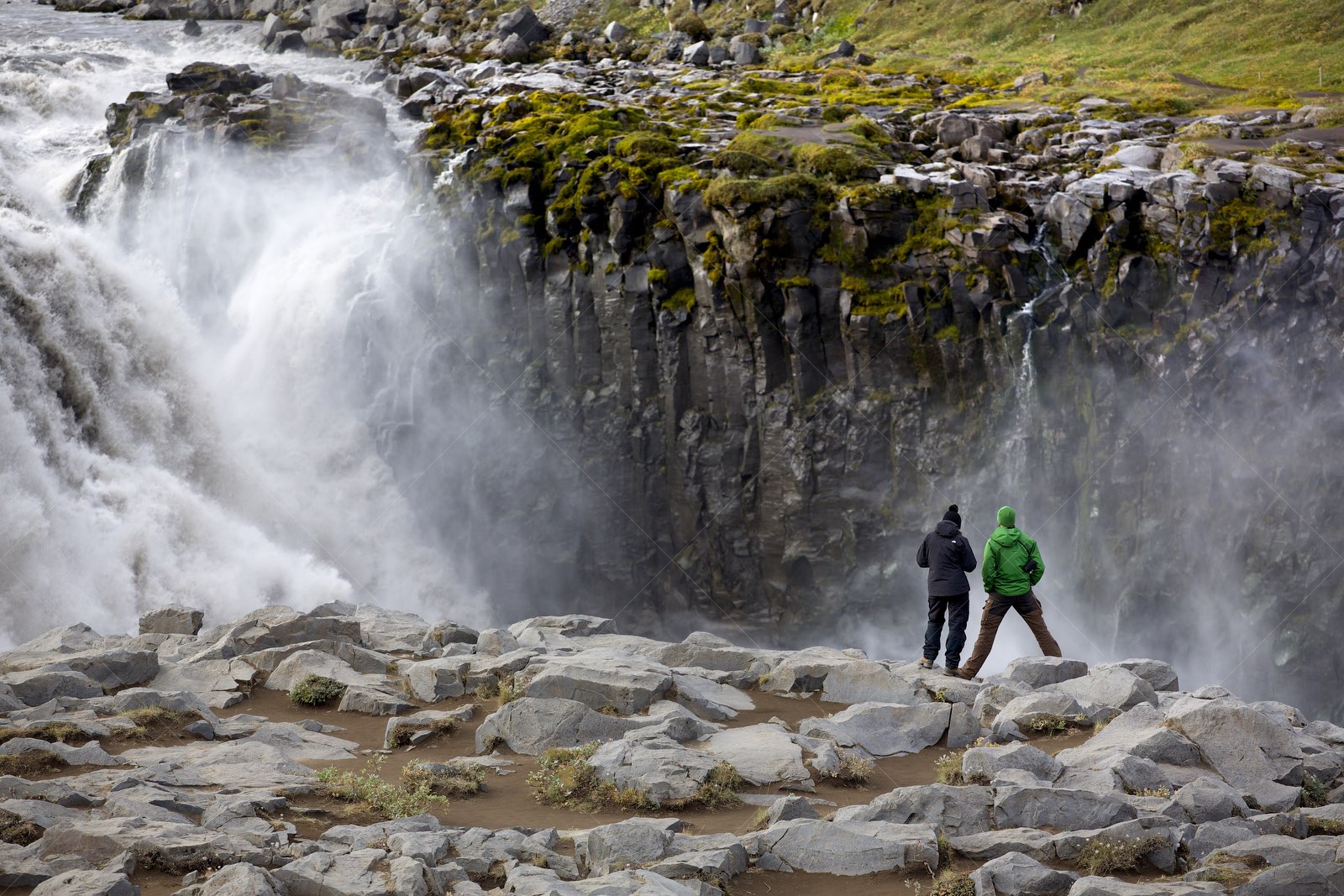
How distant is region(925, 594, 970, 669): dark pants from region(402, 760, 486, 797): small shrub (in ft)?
25.8

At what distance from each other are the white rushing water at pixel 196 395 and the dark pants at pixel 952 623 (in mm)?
20929

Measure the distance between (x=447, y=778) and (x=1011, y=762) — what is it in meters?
6.25

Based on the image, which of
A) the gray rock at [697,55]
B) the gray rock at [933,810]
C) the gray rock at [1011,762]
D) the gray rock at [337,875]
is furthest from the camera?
the gray rock at [697,55]

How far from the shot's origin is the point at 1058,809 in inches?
428

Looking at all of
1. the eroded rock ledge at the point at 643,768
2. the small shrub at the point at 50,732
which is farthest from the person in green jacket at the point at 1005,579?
the small shrub at the point at 50,732

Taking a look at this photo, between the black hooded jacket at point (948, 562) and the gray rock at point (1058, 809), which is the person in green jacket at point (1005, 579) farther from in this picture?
the gray rock at point (1058, 809)

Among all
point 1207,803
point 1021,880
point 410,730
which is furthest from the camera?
point 410,730

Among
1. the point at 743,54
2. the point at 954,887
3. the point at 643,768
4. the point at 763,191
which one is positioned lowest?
the point at 643,768

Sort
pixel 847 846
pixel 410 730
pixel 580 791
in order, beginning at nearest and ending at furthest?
pixel 847 846 → pixel 580 791 → pixel 410 730

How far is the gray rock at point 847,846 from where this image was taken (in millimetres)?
10133

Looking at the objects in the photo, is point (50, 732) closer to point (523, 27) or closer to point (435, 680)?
point (435, 680)

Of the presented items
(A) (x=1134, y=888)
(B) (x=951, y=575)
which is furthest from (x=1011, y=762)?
(B) (x=951, y=575)

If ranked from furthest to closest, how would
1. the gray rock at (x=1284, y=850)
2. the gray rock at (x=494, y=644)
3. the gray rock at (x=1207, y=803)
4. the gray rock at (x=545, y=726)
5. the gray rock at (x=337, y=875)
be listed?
the gray rock at (x=494, y=644), the gray rock at (x=545, y=726), the gray rock at (x=1207, y=803), the gray rock at (x=1284, y=850), the gray rock at (x=337, y=875)

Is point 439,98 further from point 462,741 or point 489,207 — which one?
point 462,741
